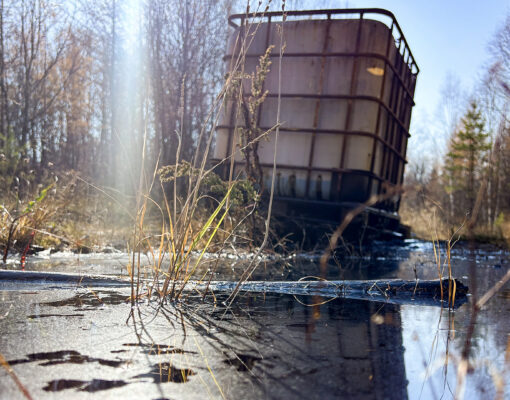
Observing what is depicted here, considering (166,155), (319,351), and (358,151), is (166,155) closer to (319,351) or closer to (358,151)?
(358,151)

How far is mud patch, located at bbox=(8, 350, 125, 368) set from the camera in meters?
1.62

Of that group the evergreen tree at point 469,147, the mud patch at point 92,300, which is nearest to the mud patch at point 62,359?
the mud patch at point 92,300

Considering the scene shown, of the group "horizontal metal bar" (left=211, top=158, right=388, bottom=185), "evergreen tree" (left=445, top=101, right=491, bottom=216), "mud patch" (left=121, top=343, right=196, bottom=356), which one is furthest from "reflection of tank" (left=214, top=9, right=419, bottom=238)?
"evergreen tree" (left=445, top=101, right=491, bottom=216)

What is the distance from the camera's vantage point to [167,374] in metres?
1.56

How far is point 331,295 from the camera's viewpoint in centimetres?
330

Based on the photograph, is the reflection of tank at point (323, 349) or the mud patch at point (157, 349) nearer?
the reflection of tank at point (323, 349)

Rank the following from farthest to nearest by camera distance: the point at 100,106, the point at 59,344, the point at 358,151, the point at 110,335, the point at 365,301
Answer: the point at 100,106, the point at 358,151, the point at 365,301, the point at 110,335, the point at 59,344

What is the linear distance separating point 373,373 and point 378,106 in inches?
282

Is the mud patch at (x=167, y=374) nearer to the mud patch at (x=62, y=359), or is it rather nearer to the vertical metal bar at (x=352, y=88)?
the mud patch at (x=62, y=359)

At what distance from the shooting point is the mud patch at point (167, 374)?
151cm

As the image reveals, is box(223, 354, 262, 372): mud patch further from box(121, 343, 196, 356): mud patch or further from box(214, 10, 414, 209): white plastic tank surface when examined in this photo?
box(214, 10, 414, 209): white plastic tank surface

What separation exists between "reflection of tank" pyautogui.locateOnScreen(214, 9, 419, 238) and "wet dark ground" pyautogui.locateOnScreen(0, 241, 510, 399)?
5.20m

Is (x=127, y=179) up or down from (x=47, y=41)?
down

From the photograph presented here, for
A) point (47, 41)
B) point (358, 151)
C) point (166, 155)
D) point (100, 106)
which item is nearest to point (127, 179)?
point (166, 155)
